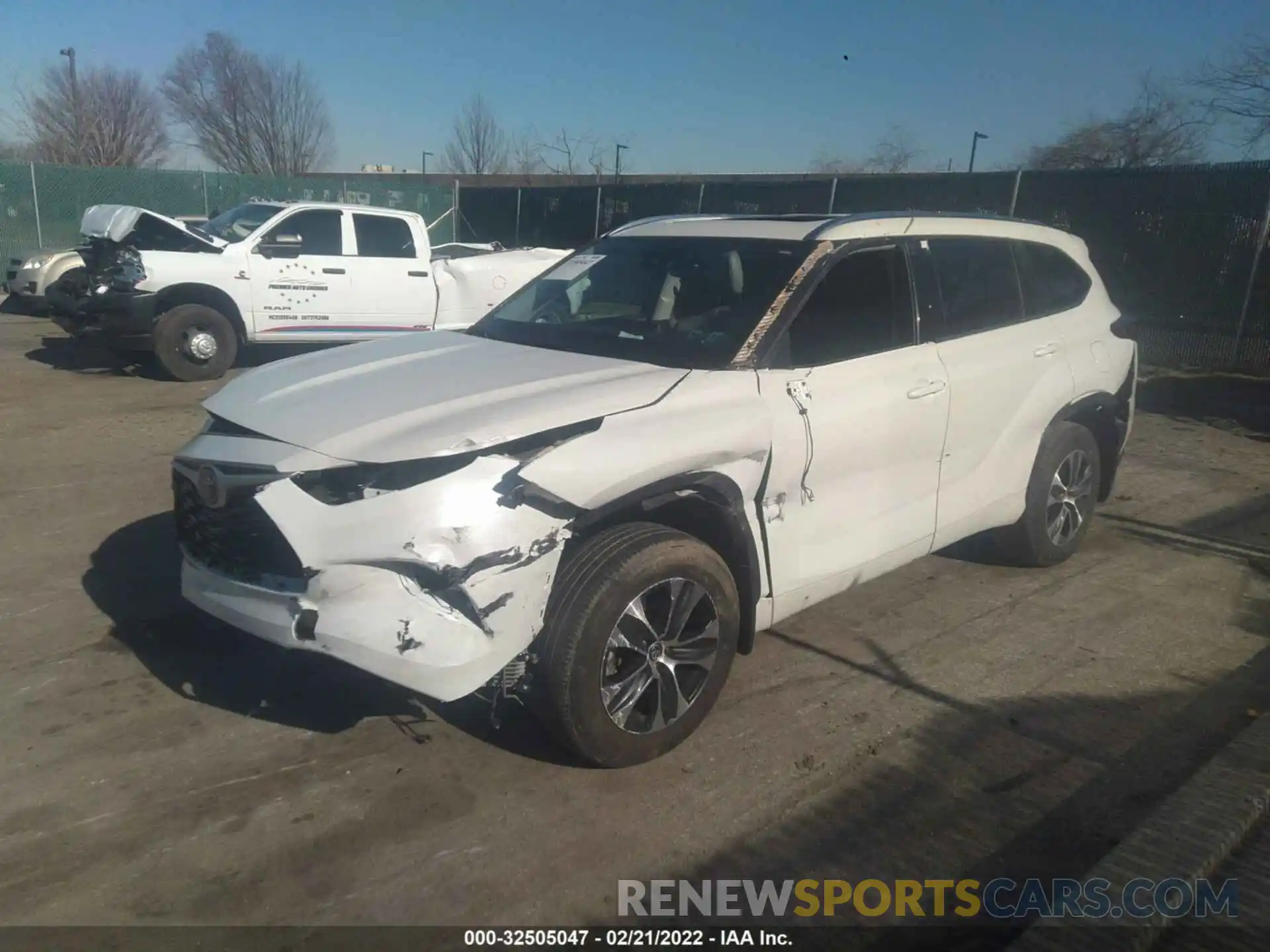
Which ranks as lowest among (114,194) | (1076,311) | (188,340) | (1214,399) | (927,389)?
(1214,399)

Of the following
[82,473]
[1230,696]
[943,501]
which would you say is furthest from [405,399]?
[82,473]

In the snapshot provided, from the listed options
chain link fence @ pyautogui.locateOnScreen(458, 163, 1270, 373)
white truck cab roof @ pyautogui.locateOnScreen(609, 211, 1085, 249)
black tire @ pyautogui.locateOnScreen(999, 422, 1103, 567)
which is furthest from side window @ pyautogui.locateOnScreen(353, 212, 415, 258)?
black tire @ pyautogui.locateOnScreen(999, 422, 1103, 567)

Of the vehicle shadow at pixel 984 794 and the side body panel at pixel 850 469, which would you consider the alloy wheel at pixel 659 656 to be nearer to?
the side body panel at pixel 850 469

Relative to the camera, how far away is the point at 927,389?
14.2ft

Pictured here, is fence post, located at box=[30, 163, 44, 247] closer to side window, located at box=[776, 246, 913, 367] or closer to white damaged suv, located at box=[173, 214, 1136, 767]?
white damaged suv, located at box=[173, 214, 1136, 767]

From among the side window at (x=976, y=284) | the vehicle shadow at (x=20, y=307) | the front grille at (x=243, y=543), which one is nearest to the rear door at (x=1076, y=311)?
the side window at (x=976, y=284)

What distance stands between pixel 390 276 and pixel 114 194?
41.0ft

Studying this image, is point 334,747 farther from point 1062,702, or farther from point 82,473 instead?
point 82,473

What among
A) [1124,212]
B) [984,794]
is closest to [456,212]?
[1124,212]

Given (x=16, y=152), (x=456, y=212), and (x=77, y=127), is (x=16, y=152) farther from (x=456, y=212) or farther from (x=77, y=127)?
(x=456, y=212)

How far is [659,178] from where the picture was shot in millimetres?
31938

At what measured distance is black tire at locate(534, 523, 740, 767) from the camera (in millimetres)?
3123

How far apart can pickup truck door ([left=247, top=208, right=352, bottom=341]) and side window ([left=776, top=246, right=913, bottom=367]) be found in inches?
310

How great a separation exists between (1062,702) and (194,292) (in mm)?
9408
